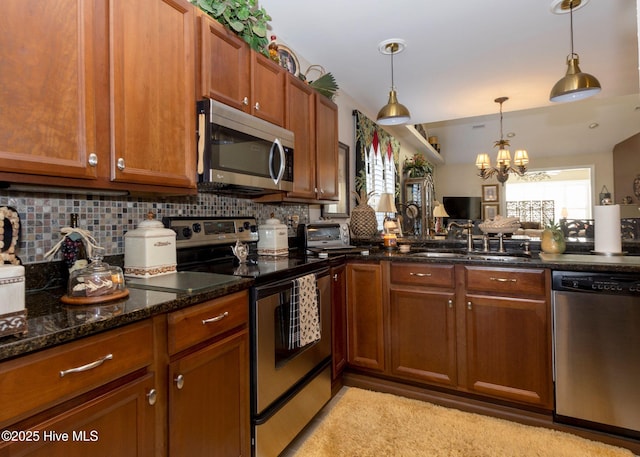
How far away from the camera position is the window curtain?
3.75 m

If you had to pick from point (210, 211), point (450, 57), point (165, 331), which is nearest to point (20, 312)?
point (165, 331)

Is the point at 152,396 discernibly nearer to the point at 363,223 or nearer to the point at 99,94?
the point at 99,94

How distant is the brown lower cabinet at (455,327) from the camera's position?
1.99 m

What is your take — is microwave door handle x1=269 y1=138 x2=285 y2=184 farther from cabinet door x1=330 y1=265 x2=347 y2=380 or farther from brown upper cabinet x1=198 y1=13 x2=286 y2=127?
cabinet door x1=330 y1=265 x2=347 y2=380

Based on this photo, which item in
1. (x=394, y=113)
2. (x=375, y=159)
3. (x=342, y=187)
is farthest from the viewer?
(x=375, y=159)

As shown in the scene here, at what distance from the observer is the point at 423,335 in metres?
2.26

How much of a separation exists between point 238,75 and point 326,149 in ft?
3.36

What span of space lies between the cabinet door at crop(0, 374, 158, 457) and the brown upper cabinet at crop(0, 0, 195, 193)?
68cm

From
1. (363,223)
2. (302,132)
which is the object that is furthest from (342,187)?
(302,132)

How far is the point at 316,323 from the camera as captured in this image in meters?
1.91

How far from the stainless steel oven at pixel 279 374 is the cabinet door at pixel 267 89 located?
967 mm

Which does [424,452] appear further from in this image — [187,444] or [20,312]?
[20,312]

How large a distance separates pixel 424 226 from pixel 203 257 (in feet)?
16.5

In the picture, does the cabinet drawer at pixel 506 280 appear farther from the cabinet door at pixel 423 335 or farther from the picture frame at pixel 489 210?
the picture frame at pixel 489 210
